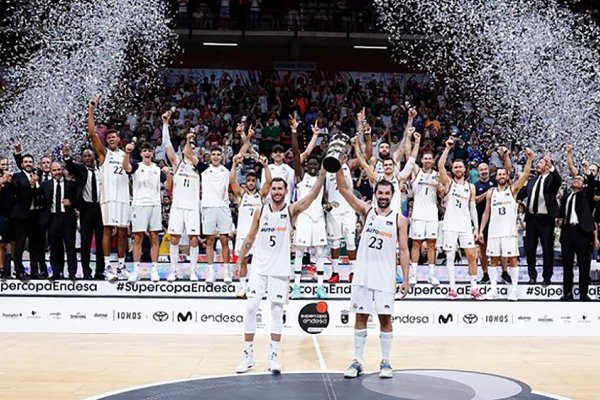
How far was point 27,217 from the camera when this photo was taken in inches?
517

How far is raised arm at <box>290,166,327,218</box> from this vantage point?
8.64 meters

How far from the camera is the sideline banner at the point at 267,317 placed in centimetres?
1255

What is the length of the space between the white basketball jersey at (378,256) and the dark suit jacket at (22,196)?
6.64 meters

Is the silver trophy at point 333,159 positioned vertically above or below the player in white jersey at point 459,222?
above

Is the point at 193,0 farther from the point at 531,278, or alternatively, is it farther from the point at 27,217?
the point at 531,278

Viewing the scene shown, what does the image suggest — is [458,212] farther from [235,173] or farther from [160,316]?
[160,316]

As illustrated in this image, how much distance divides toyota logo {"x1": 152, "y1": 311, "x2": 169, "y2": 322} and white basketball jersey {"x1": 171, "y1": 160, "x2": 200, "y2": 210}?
169 centimetres

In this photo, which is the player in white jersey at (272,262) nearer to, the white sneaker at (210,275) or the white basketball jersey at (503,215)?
the white sneaker at (210,275)

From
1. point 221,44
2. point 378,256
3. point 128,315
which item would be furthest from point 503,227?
point 221,44

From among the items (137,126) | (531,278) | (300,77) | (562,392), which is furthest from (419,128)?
(562,392)

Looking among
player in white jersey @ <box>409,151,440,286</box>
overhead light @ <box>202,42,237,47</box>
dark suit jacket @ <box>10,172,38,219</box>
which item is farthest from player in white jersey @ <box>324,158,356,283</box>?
overhead light @ <box>202,42,237,47</box>

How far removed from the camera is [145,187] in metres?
12.9

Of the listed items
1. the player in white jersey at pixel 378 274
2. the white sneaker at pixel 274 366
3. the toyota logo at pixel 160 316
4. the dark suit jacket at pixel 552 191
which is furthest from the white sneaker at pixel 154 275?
the dark suit jacket at pixel 552 191

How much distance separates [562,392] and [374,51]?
746 inches
